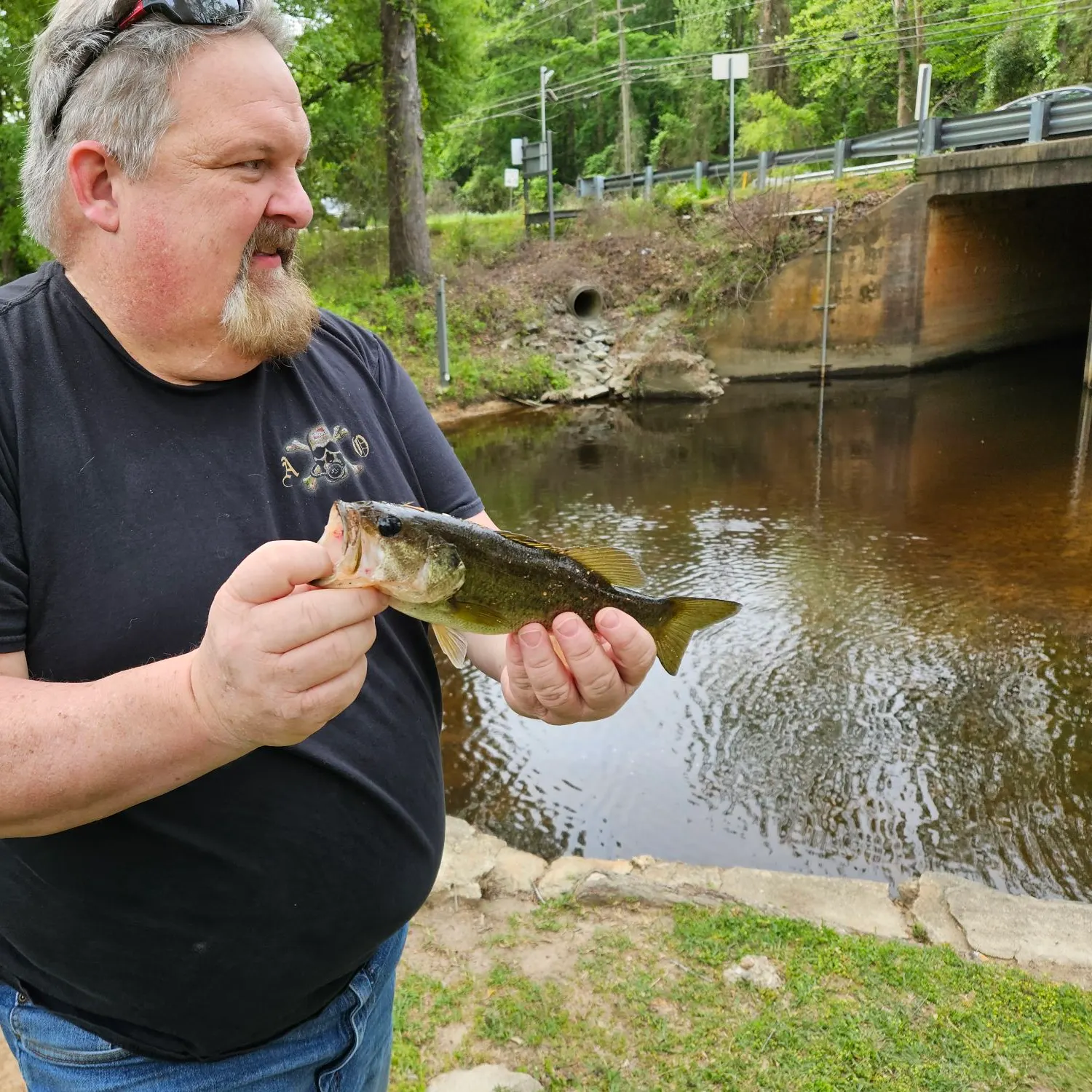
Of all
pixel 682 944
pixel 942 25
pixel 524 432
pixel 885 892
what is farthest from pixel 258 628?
pixel 942 25

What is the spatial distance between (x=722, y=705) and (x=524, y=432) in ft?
42.4

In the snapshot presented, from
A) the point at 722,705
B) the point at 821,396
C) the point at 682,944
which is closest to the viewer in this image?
the point at 682,944

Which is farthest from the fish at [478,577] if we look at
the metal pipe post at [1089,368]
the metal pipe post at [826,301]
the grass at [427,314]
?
the metal pipe post at [826,301]

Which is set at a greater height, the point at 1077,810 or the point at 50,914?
the point at 50,914

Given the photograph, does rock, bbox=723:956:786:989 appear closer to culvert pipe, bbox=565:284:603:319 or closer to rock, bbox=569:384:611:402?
rock, bbox=569:384:611:402

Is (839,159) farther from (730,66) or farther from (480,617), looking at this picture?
(480,617)

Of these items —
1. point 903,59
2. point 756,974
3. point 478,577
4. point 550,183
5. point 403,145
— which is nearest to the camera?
point 478,577

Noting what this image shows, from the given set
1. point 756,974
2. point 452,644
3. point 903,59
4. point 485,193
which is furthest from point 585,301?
point 485,193

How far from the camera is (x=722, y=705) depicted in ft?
26.4

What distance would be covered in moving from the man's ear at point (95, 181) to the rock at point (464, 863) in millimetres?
3637

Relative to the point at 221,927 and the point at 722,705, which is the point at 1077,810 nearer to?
the point at 722,705

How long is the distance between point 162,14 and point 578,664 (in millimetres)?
1665

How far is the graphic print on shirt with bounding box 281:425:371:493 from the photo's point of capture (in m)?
2.07

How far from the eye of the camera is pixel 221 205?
1.98 metres
